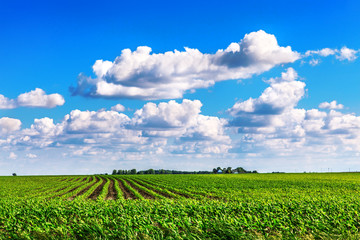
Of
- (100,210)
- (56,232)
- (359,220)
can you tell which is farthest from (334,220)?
(56,232)

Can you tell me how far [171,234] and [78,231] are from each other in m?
3.53

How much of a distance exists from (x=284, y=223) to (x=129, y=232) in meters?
7.69

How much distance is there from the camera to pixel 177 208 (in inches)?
682

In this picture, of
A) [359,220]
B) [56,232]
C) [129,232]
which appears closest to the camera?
[129,232]

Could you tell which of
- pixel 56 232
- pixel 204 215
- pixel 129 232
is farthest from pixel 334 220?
pixel 56 232

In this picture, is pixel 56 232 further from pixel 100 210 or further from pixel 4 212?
pixel 4 212

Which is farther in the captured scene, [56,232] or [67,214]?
[67,214]

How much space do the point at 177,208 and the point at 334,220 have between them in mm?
7648

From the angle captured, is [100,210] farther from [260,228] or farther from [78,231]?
[260,228]

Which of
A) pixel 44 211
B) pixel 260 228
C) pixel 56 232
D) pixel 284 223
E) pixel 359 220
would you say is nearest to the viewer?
pixel 56 232

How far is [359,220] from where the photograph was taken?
644 inches

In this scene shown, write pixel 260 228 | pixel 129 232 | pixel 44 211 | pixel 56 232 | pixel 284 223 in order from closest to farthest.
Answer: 1. pixel 129 232
2. pixel 56 232
3. pixel 260 228
4. pixel 284 223
5. pixel 44 211

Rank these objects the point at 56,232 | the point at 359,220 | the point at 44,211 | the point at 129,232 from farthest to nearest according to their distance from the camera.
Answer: the point at 44,211 < the point at 359,220 < the point at 56,232 < the point at 129,232

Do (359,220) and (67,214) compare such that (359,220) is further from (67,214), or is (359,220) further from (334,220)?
(67,214)
